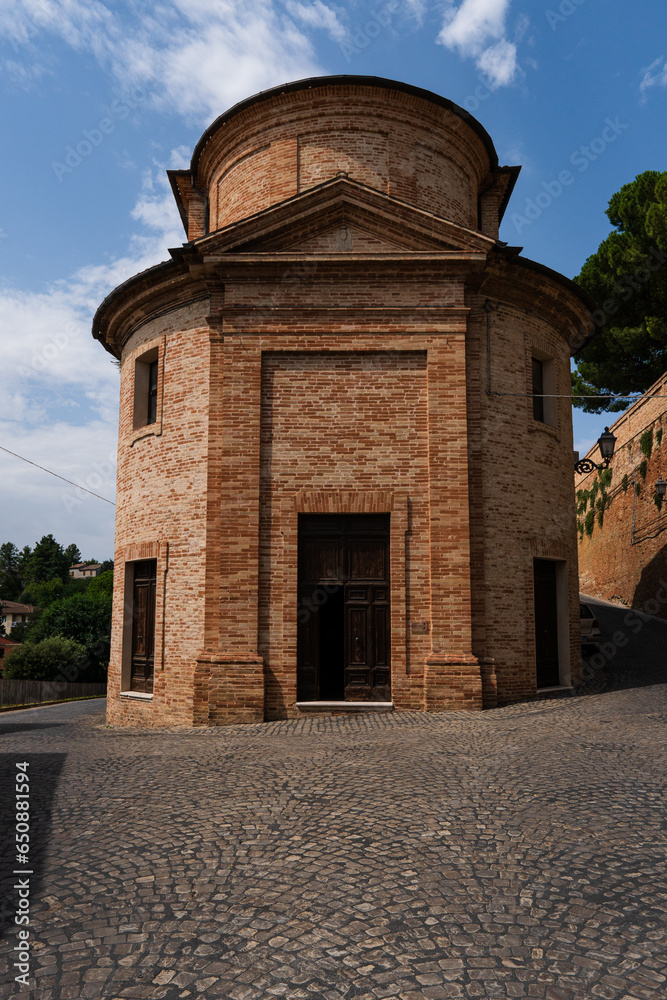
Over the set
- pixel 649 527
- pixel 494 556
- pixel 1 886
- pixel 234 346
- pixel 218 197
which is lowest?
pixel 1 886

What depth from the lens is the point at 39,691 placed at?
23.4 metres

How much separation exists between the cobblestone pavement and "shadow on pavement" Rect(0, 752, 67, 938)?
0.03 metres

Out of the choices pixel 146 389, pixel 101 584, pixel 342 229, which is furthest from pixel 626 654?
pixel 101 584

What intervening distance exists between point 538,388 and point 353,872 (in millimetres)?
A: 10507

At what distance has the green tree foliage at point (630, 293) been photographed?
23.9m

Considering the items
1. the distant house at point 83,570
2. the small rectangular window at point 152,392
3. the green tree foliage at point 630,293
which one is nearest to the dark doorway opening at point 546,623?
the small rectangular window at point 152,392

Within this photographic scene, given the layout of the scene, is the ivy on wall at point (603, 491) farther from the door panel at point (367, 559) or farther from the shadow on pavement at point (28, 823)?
the shadow on pavement at point (28, 823)

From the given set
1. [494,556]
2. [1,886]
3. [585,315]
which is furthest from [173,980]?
[585,315]

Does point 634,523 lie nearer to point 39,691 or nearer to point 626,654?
point 626,654

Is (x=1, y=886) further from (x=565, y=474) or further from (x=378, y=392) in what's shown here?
(x=565, y=474)

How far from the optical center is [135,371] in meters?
12.6

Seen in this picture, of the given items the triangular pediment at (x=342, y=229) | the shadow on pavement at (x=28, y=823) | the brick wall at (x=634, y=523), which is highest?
the triangular pediment at (x=342, y=229)

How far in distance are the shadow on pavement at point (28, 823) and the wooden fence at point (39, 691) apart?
14.2 meters

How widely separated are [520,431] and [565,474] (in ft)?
5.87
